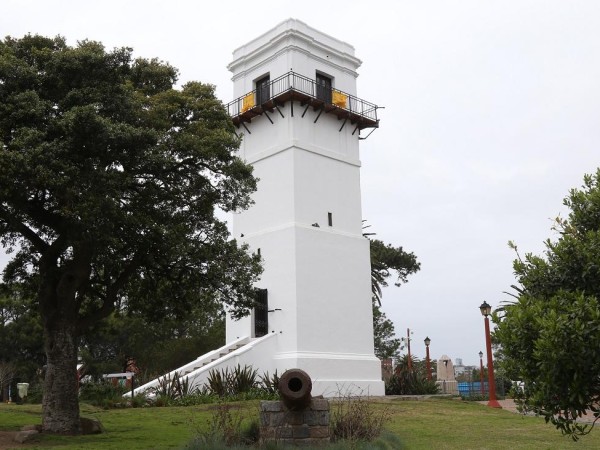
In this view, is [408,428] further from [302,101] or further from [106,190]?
[302,101]

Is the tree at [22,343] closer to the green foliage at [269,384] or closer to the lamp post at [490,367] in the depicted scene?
the green foliage at [269,384]

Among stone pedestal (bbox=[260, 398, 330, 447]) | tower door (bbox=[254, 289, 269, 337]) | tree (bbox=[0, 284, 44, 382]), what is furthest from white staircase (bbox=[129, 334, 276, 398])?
tree (bbox=[0, 284, 44, 382])

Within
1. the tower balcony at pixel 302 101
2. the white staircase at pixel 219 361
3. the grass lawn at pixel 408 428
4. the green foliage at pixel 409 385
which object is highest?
the tower balcony at pixel 302 101

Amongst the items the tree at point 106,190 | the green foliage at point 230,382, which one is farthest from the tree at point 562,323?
the green foliage at point 230,382

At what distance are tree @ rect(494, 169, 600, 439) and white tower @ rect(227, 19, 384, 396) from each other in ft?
62.6

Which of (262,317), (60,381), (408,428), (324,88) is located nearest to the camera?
(60,381)

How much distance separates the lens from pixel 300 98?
27594mm

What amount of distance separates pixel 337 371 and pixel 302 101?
35.6 feet

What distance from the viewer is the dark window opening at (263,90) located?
96.3 ft

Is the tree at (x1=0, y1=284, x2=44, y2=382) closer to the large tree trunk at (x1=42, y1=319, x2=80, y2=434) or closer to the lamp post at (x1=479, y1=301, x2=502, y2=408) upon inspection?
the lamp post at (x1=479, y1=301, x2=502, y2=408)

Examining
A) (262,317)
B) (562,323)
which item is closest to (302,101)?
(262,317)

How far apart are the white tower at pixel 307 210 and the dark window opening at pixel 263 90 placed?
5 cm

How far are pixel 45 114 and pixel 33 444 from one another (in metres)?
5.98

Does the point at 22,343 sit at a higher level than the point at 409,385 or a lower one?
higher
